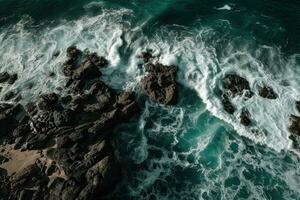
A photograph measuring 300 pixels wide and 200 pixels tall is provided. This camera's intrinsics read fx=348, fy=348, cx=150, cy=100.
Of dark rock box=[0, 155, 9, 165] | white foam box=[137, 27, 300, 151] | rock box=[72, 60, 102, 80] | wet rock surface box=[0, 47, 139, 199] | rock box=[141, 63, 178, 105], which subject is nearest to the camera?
wet rock surface box=[0, 47, 139, 199]

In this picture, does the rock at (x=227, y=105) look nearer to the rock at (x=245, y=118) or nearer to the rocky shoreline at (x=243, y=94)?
the rocky shoreline at (x=243, y=94)

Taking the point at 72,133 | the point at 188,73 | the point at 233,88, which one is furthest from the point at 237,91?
the point at 72,133

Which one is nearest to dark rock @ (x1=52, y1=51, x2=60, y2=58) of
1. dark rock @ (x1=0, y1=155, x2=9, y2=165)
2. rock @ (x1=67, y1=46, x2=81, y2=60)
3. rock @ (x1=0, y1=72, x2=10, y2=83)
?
rock @ (x1=67, y1=46, x2=81, y2=60)

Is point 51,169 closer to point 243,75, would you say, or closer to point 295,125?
point 243,75

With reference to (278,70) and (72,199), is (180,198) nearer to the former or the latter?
(72,199)

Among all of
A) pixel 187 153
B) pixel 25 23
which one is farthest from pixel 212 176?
pixel 25 23

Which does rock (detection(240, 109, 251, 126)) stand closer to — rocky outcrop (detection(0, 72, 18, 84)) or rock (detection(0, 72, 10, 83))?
rocky outcrop (detection(0, 72, 18, 84))

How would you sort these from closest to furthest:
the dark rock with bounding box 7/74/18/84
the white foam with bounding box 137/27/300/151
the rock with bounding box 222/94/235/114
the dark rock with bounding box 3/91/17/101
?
the white foam with bounding box 137/27/300/151 < the rock with bounding box 222/94/235/114 < the dark rock with bounding box 3/91/17/101 < the dark rock with bounding box 7/74/18/84
